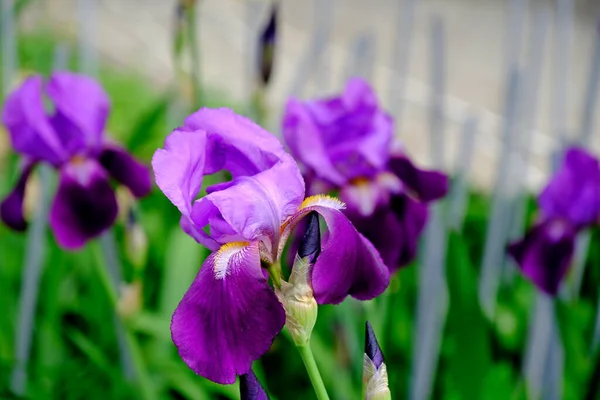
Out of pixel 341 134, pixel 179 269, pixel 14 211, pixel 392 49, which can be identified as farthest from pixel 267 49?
pixel 392 49

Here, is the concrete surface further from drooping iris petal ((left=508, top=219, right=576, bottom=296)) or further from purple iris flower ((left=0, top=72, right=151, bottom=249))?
drooping iris petal ((left=508, top=219, right=576, bottom=296))

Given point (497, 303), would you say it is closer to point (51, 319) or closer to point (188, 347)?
point (51, 319)

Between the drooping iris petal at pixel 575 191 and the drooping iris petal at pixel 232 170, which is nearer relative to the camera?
the drooping iris petal at pixel 232 170

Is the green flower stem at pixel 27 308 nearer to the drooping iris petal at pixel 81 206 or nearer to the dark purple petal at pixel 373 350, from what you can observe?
the drooping iris petal at pixel 81 206

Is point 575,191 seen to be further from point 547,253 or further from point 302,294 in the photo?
point 302,294

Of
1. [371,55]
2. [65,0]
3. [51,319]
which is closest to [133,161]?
[51,319]

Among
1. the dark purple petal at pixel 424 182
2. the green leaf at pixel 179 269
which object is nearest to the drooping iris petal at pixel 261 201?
the dark purple petal at pixel 424 182

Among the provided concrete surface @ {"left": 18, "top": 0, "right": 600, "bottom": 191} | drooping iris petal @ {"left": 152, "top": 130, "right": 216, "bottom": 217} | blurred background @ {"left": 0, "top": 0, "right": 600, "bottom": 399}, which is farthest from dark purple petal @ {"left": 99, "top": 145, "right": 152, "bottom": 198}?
concrete surface @ {"left": 18, "top": 0, "right": 600, "bottom": 191}
